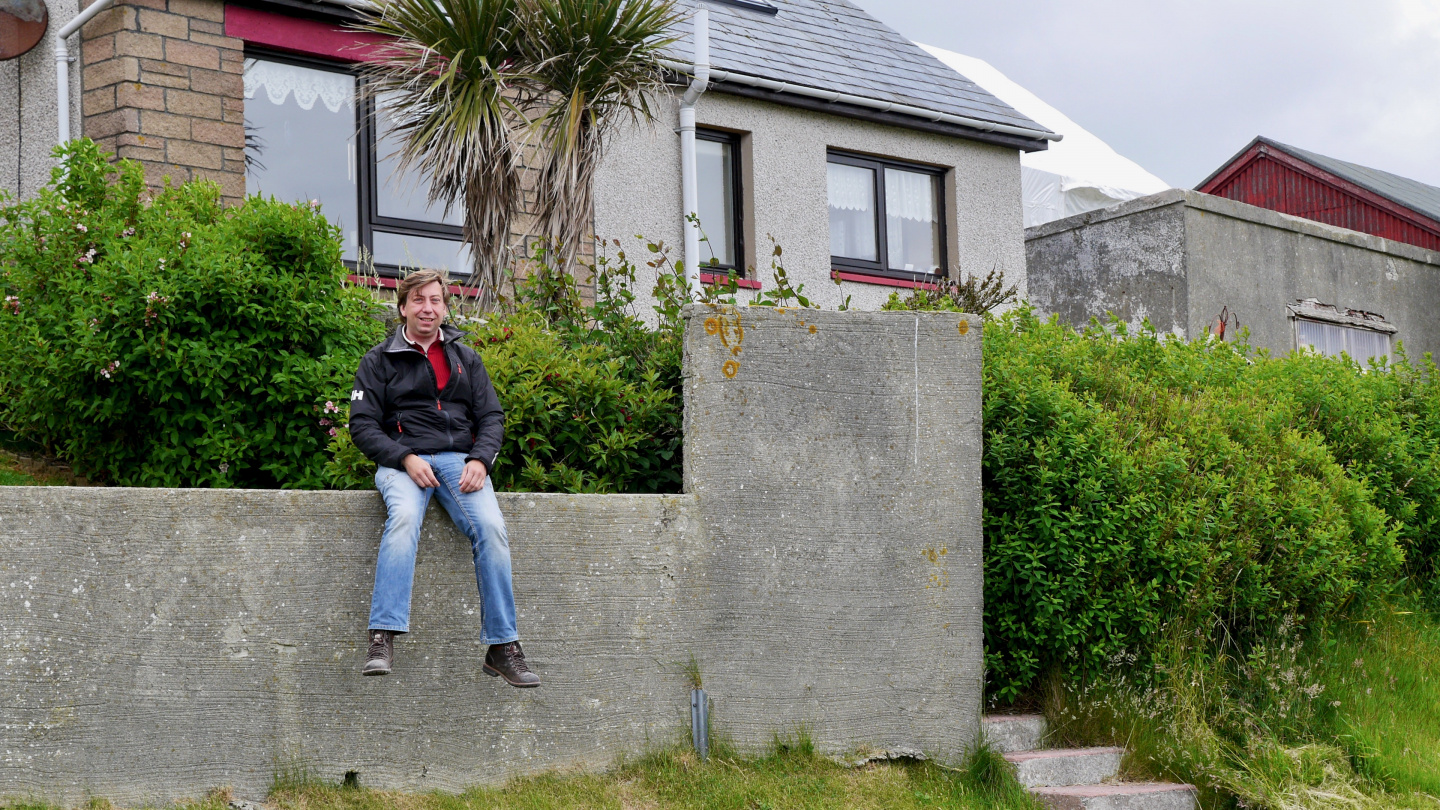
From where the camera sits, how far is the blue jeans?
427cm

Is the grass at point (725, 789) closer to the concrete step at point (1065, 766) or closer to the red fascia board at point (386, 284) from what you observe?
the concrete step at point (1065, 766)

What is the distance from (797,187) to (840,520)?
7.22m

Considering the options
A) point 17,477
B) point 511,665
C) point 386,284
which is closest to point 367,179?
point 386,284

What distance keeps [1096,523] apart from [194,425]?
12.9ft

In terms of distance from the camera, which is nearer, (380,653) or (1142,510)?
(380,653)

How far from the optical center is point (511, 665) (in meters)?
4.39

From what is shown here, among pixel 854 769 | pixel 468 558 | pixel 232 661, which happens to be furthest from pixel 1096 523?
pixel 232 661

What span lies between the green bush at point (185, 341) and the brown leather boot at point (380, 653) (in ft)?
4.94

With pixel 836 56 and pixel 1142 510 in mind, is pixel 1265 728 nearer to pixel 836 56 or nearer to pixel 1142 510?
pixel 1142 510

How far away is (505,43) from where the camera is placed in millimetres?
7801

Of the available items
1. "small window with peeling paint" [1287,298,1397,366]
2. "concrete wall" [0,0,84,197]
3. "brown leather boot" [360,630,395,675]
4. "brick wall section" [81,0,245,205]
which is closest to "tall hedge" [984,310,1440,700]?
"brown leather boot" [360,630,395,675]

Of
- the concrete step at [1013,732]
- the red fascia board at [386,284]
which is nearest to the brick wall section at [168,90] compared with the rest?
the red fascia board at [386,284]

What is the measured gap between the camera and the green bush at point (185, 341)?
219 inches

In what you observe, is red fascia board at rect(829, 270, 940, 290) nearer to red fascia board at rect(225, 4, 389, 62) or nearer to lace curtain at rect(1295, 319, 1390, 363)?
lace curtain at rect(1295, 319, 1390, 363)
